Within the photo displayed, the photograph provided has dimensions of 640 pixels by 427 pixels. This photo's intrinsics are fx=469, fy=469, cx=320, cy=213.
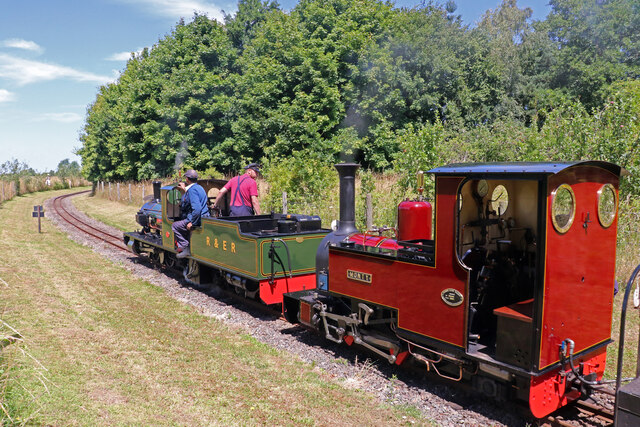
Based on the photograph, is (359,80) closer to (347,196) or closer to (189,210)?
(189,210)

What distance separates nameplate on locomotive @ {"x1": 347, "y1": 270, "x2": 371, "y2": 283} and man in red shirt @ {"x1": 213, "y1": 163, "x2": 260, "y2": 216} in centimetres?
385

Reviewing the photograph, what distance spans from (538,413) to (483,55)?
74.1 feet

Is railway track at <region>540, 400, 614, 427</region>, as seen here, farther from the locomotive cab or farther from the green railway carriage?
the green railway carriage

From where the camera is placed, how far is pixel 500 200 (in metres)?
5.18

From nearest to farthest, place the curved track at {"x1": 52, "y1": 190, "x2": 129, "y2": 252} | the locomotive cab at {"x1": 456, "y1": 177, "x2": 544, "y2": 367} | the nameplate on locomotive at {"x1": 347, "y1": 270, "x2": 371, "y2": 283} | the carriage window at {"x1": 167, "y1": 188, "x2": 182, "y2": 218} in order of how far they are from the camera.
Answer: the locomotive cab at {"x1": 456, "y1": 177, "x2": 544, "y2": 367} → the nameplate on locomotive at {"x1": 347, "y1": 270, "x2": 371, "y2": 283} → the carriage window at {"x1": 167, "y1": 188, "x2": 182, "y2": 218} → the curved track at {"x1": 52, "y1": 190, "x2": 129, "y2": 252}

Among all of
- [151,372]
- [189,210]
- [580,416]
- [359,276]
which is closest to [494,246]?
[359,276]

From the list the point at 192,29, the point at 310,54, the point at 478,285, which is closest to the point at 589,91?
the point at 310,54

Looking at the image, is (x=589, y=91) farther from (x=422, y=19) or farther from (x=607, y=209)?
(x=607, y=209)

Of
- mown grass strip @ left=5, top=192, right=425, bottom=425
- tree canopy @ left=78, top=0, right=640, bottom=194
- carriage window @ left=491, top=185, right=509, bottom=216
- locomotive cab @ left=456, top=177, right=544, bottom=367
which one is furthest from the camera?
tree canopy @ left=78, top=0, right=640, bottom=194

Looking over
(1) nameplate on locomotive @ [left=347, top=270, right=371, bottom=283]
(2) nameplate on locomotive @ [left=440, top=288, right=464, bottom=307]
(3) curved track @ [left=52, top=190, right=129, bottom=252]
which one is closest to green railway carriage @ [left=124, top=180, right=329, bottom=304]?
(1) nameplate on locomotive @ [left=347, top=270, right=371, bottom=283]

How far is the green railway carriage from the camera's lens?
758 cm

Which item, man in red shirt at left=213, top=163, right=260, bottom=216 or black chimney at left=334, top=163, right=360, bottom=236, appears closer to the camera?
black chimney at left=334, top=163, right=360, bottom=236

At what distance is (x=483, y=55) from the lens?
928 inches

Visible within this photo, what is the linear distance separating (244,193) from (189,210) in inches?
50.7
